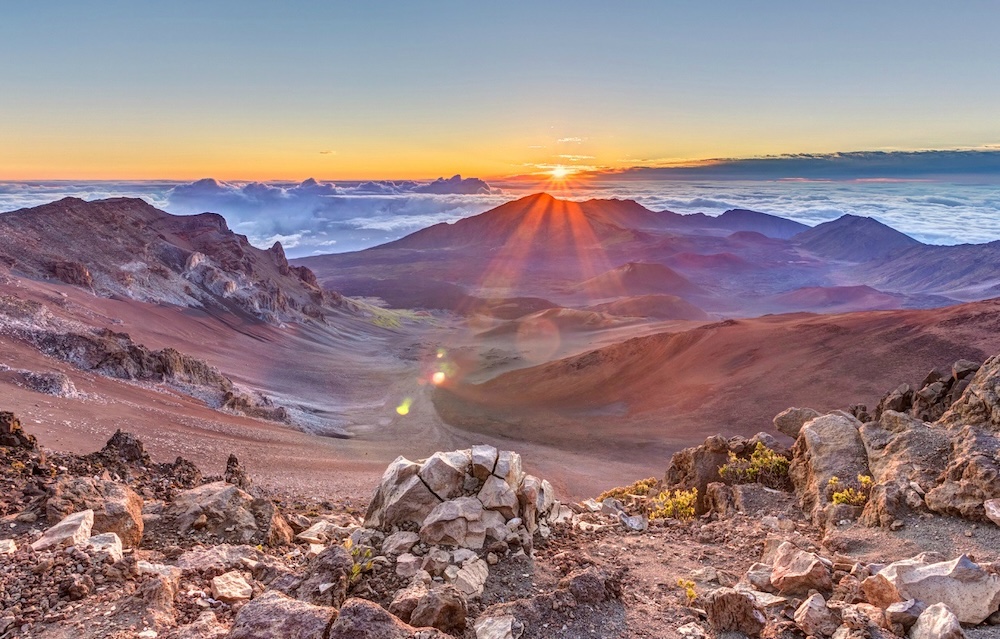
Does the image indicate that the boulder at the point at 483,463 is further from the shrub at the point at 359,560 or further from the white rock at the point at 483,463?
the shrub at the point at 359,560

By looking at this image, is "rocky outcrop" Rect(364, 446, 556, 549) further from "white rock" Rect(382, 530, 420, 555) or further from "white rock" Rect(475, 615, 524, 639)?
"white rock" Rect(475, 615, 524, 639)

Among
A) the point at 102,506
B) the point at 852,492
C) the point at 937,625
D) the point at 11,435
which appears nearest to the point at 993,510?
the point at 852,492

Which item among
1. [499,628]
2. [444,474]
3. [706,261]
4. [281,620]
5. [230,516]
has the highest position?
[281,620]

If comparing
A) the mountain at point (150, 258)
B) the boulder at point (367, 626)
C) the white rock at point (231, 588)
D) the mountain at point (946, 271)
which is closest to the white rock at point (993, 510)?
the boulder at point (367, 626)

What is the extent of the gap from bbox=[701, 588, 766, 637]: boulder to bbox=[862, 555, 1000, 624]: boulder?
3.23 ft

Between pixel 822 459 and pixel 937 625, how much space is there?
469 cm

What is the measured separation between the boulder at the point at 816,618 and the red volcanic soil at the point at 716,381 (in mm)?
23133

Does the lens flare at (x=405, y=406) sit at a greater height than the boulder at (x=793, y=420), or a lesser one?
lesser

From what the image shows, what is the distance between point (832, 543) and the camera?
21.1 feet

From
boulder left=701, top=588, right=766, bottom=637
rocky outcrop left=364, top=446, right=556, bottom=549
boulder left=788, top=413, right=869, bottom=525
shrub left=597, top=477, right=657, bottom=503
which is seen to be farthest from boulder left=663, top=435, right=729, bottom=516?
boulder left=701, top=588, right=766, bottom=637

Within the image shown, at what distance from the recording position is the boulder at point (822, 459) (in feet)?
26.5

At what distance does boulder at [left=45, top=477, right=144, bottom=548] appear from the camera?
6.32m

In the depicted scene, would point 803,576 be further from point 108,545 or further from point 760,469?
point 108,545

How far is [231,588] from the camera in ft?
17.5
